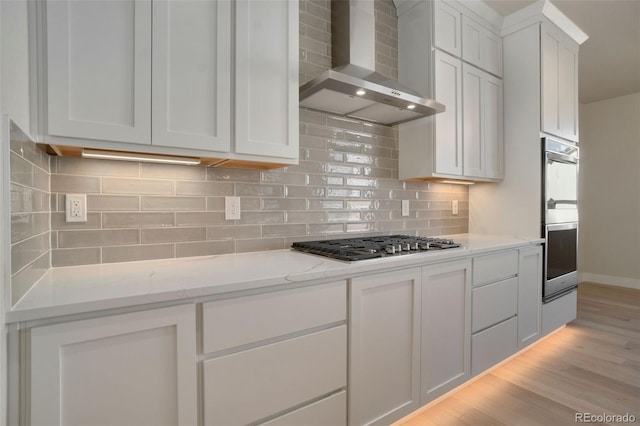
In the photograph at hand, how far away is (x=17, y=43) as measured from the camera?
1003 mm

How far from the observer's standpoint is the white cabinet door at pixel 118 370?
894mm

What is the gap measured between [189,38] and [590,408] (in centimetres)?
284

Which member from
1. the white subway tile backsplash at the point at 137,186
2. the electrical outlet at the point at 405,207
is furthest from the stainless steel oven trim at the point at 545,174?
the white subway tile backsplash at the point at 137,186

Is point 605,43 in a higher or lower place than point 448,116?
higher

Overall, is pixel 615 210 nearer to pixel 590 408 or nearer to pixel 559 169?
pixel 559 169

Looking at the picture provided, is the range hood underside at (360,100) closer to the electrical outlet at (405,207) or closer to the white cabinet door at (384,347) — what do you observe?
the electrical outlet at (405,207)

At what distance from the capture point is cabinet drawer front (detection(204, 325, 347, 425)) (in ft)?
3.73

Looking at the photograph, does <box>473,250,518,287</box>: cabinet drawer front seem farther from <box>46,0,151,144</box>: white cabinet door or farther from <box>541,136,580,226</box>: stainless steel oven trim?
<box>46,0,151,144</box>: white cabinet door

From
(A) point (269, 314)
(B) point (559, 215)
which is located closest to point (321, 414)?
(A) point (269, 314)

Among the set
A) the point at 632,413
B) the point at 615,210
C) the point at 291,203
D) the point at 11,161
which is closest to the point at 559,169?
the point at 632,413

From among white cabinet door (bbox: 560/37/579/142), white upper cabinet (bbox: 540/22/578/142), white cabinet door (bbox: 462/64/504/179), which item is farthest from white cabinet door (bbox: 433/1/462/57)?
white cabinet door (bbox: 560/37/579/142)

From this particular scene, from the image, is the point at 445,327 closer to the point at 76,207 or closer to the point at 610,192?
the point at 76,207

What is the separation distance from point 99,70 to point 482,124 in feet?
8.54

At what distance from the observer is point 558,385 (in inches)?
85.3
